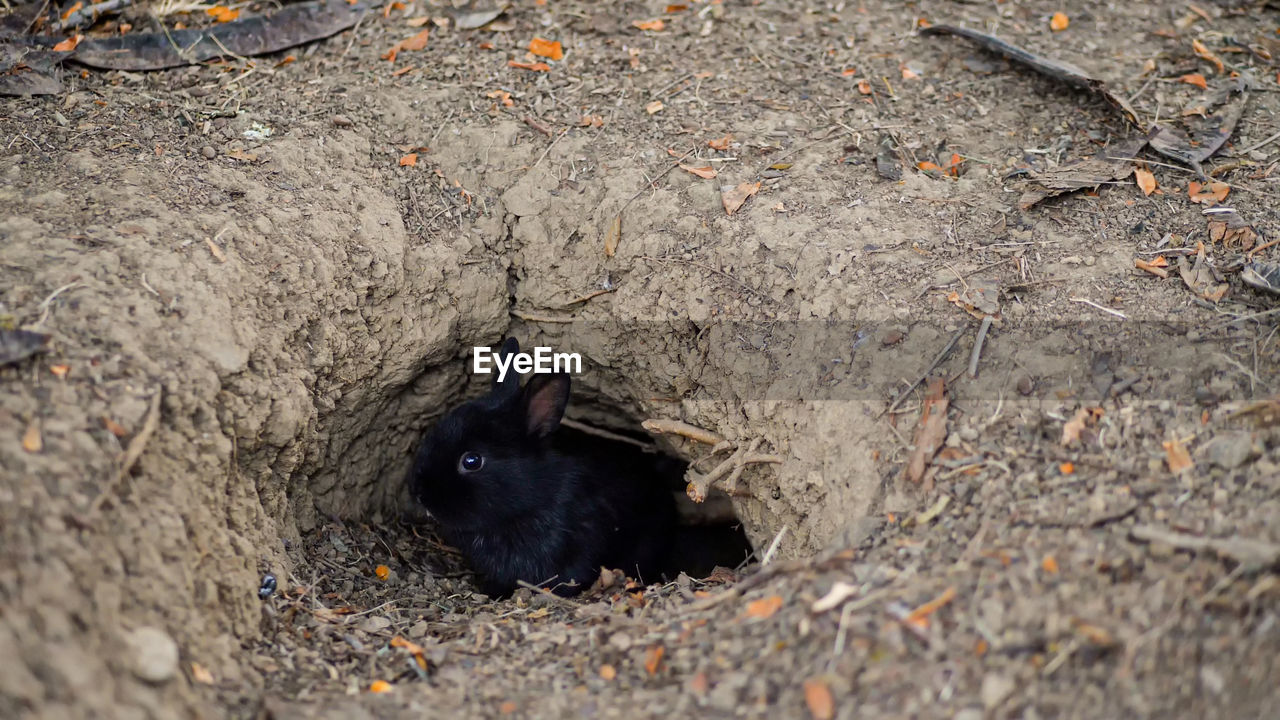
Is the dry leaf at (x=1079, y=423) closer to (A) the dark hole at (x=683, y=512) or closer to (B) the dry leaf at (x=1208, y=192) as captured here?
(B) the dry leaf at (x=1208, y=192)

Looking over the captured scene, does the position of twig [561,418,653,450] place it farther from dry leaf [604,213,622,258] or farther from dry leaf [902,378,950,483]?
dry leaf [902,378,950,483]

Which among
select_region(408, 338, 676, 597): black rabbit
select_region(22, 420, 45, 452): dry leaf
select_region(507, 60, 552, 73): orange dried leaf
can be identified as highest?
select_region(507, 60, 552, 73): orange dried leaf

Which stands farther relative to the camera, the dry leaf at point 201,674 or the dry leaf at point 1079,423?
the dry leaf at point 1079,423

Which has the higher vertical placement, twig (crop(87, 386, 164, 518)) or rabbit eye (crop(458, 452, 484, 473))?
twig (crop(87, 386, 164, 518))

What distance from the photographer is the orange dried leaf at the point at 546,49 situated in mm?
5402

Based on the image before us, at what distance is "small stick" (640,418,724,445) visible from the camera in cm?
461

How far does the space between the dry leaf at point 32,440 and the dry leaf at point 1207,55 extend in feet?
19.5

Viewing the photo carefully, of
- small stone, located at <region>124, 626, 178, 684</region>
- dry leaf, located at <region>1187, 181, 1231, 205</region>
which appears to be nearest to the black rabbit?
small stone, located at <region>124, 626, 178, 684</region>

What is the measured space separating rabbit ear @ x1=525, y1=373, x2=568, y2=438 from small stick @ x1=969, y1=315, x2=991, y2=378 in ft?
6.77

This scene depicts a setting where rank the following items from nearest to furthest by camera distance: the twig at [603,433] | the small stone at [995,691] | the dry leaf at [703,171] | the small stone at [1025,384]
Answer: the small stone at [995,691], the small stone at [1025,384], the dry leaf at [703,171], the twig at [603,433]

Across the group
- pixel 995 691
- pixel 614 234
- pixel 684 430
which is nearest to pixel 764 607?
pixel 995 691

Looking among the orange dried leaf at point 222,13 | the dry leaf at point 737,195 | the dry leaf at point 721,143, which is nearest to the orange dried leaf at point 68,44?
the orange dried leaf at point 222,13

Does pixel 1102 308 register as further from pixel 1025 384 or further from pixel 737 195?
pixel 737 195

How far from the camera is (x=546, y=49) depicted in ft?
17.8
